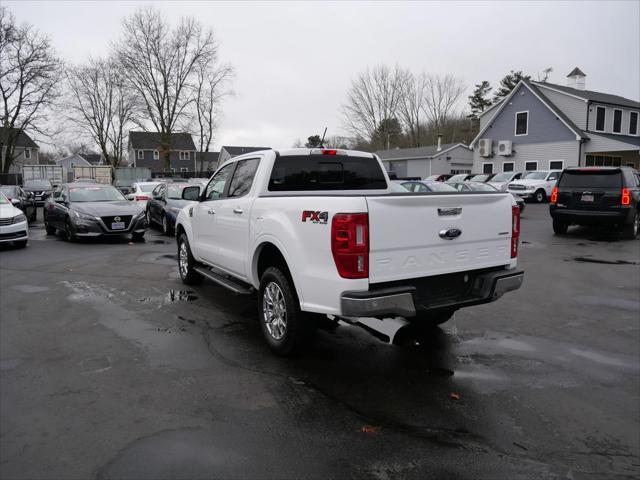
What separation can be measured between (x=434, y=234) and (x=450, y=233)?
0.18 meters

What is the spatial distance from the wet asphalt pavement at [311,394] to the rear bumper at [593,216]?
6.29 meters

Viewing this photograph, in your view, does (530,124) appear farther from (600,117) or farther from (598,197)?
A: (598,197)

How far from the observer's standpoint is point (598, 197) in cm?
1261

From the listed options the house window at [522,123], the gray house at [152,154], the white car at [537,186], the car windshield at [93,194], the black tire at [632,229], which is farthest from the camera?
the gray house at [152,154]

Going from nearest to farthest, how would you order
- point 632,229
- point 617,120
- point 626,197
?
point 626,197 → point 632,229 → point 617,120

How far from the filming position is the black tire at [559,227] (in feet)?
45.8

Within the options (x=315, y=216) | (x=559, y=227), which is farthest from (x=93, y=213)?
(x=559, y=227)

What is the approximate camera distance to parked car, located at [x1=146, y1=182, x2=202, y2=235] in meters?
13.8

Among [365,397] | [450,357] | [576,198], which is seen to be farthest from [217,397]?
[576,198]

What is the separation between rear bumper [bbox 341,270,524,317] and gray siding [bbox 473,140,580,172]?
30.3m

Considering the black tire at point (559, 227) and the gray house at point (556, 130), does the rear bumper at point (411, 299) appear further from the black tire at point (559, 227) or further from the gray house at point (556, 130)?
the gray house at point (556, 130)

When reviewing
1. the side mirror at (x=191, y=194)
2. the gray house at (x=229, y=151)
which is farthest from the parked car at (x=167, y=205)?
the gray house at (x=229, y=151)

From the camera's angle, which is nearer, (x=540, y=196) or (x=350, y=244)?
(x=350, y=244)

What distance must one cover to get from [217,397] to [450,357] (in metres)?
2.30
